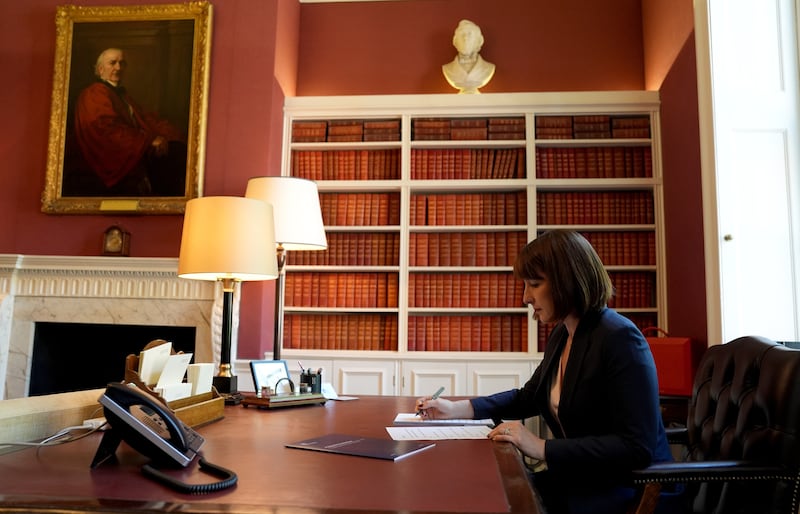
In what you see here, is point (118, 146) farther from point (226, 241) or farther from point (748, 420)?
point (748, 420)

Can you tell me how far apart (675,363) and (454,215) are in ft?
5.13

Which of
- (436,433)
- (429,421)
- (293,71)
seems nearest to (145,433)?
(436,433)

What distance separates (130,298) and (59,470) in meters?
2.94

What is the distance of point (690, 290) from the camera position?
3.32m

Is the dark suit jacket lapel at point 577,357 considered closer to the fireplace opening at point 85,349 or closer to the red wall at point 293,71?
the red wall at point 293,71

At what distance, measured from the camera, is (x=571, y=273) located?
4.83 ft

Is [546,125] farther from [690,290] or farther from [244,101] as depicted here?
[244,101]

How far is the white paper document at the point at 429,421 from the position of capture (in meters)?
1.62

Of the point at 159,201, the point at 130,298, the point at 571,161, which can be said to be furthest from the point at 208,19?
the point at 571,161

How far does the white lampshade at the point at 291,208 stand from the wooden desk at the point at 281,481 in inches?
57.0

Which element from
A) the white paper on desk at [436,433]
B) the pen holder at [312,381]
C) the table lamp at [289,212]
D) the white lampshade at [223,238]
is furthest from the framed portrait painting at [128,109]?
the white paper on desk at [436,433]

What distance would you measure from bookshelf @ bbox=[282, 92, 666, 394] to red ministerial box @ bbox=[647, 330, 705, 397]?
1.92 feet

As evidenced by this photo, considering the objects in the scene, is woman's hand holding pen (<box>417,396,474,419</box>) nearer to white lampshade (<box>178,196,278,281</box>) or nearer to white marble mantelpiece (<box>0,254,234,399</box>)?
white lampshade (<box>178,196,278,281</box>)

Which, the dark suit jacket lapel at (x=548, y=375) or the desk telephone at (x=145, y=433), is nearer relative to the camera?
the desk telephone at (x=145, y=433)
